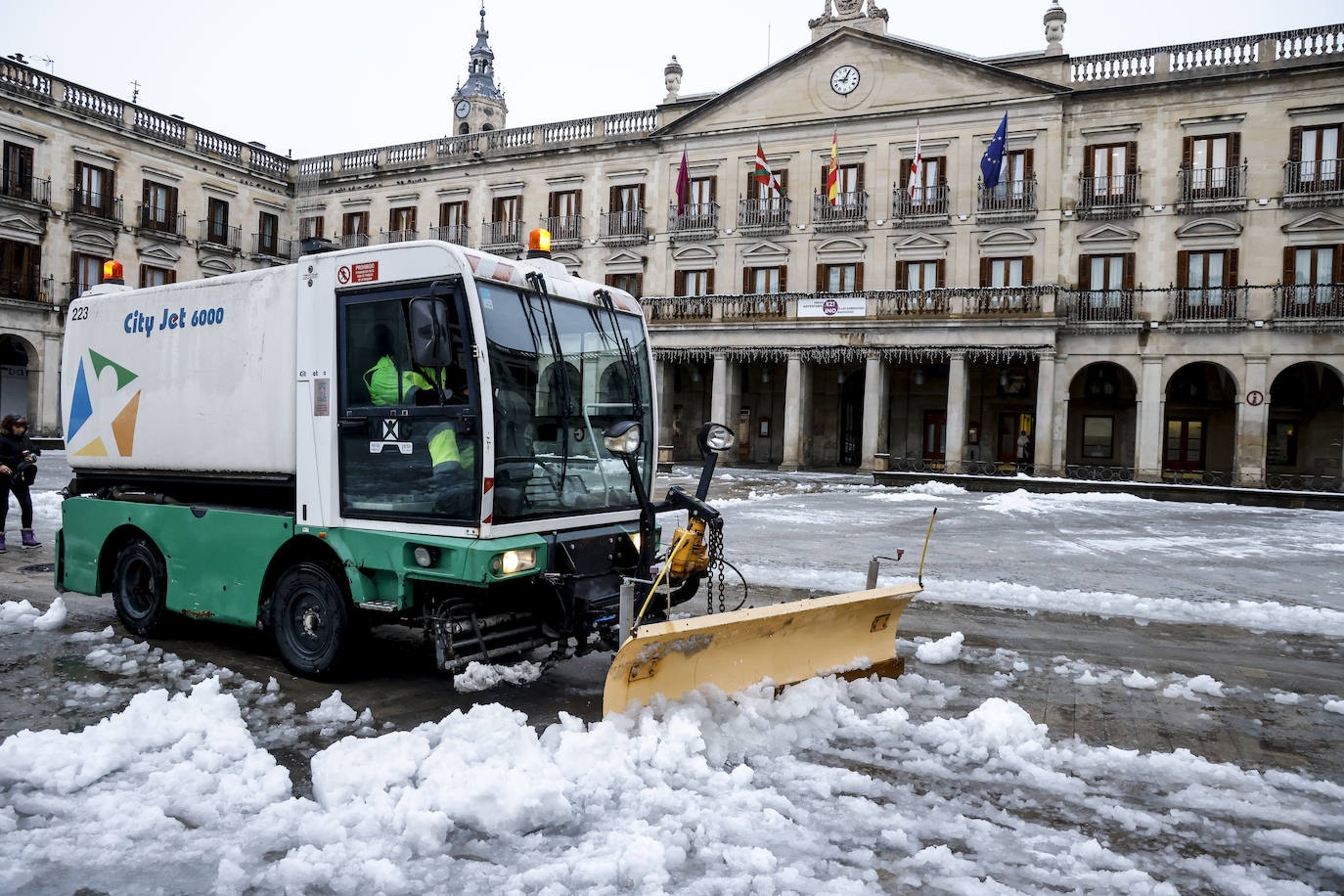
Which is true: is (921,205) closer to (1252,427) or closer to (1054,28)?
(1054,28)

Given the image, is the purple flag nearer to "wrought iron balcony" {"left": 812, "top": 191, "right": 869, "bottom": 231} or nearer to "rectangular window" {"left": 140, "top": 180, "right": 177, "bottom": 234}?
"wrought iron balcony" {"left": 812, "top": 191, "right": 869, "bottom": 231}

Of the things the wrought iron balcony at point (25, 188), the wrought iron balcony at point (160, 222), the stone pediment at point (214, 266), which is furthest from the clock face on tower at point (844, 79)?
the wrought iron balcony at point (25, 188)

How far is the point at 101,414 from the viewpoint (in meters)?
7.80

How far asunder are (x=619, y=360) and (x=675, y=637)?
7.89 ft

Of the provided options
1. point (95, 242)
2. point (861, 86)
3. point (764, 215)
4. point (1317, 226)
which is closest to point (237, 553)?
point (764, 215)

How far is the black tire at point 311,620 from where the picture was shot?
20.1 feet

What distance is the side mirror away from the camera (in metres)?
5.37

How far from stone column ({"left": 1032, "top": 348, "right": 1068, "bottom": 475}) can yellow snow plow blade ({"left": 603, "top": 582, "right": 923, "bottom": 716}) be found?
1056 inches

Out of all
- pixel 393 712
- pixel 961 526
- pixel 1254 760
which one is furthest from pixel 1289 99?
pixel 393 712

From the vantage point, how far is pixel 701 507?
19.5ft

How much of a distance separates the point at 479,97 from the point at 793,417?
2455 inches

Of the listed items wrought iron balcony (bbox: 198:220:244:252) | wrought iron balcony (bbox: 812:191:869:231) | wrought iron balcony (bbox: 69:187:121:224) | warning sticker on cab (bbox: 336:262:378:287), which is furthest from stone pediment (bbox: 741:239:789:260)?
warning sticker on cab (bbox: 336:262:378:287)

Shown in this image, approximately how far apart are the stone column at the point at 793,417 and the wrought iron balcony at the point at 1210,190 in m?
13.8

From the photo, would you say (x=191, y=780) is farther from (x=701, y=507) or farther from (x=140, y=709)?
(x=701, y=507)
